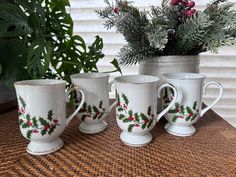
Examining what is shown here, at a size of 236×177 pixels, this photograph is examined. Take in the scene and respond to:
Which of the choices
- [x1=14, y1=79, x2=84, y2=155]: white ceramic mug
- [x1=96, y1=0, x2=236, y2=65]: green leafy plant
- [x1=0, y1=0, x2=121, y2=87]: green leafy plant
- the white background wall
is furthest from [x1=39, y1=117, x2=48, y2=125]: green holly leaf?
the white background wall

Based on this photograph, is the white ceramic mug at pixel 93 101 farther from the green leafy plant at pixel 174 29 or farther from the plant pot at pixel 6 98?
the plant pot at pixel 6 98

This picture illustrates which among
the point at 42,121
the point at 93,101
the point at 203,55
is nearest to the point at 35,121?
the point at 42,121

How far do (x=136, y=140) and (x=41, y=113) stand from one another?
22cm

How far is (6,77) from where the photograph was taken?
52 centimetres

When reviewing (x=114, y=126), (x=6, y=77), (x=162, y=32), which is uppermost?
(x=162, y=32)

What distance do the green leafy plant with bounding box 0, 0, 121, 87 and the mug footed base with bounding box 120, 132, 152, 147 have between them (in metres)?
0.24

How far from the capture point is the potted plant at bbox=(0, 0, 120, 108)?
47cm

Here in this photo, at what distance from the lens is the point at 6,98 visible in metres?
0.68

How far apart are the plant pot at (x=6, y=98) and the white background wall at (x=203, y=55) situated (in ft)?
1.73

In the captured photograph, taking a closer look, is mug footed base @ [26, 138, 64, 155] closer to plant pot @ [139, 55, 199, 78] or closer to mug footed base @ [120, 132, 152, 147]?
mug footed base @ [120, 132, 152, 147]

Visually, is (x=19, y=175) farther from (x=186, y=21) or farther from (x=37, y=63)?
(x=186, y=21)

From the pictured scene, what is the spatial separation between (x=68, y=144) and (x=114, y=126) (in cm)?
16

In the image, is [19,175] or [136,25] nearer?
[19,175]

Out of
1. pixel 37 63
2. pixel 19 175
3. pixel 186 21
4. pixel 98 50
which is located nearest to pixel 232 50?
pixel 186 21
